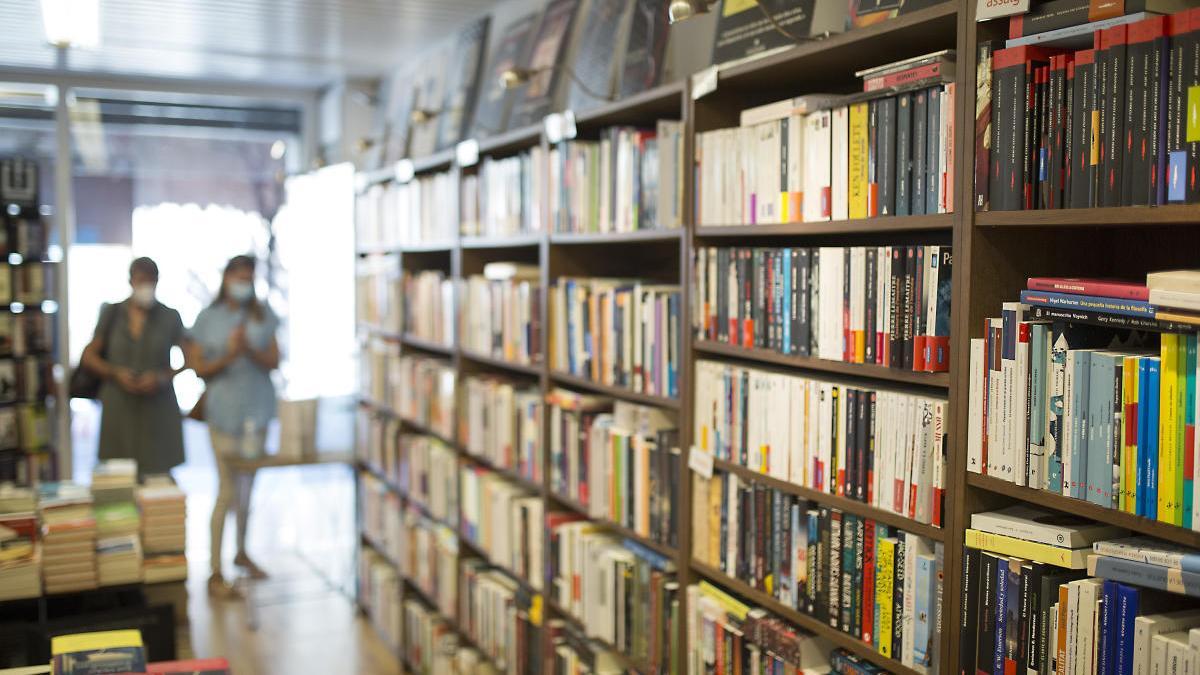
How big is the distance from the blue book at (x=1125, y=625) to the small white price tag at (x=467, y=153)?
2.64 meters

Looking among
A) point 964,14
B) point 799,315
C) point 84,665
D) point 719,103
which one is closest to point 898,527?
point 799,315

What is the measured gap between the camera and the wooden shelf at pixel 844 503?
178 centimetres

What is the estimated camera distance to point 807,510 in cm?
209

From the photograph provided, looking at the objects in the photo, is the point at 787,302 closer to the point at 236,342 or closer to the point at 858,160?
the point at 858,160

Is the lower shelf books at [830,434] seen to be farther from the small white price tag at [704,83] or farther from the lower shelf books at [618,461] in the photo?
the small white price tag at [704,83]

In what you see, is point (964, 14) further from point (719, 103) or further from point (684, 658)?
point (684, 658)

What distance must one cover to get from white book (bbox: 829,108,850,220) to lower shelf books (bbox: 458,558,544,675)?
1817 mm

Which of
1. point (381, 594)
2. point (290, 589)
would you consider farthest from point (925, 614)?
point (290, 589)

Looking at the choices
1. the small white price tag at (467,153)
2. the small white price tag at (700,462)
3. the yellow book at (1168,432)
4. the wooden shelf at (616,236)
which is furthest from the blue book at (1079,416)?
the small white price tag at (467,153)

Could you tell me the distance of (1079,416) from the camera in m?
1.49

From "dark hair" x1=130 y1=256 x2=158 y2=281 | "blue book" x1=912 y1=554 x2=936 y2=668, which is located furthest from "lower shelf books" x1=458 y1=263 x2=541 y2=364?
"dark hair" x1=130 y1=256 x2=158 y2=281

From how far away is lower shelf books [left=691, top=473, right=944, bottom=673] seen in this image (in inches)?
71.1

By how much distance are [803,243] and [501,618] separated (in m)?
1.82

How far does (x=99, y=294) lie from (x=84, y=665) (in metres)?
4.32
